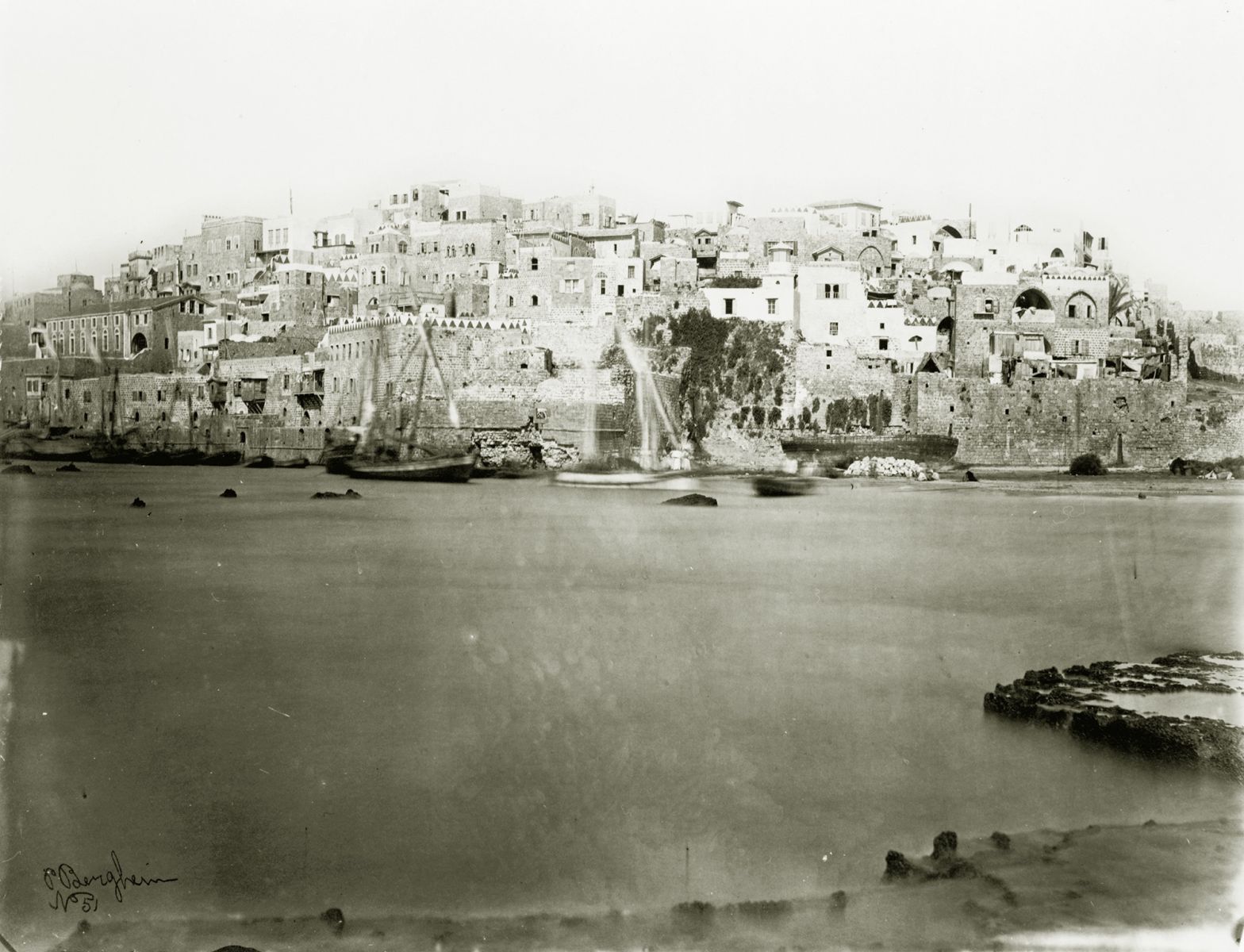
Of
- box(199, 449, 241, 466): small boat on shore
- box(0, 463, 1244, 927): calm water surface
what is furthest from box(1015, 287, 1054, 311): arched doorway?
box(199, 449, 241, 466): small boat on shore

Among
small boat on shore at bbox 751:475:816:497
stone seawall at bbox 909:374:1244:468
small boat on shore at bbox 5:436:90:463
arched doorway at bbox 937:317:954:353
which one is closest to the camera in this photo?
small boat on shore at bbox 5:436:90:463

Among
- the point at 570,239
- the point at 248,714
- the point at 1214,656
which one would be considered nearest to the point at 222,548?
the point at 248,714

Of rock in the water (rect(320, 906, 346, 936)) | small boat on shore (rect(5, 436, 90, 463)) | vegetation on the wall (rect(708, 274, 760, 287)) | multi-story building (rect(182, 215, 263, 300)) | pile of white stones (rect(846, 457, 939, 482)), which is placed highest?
multi-story building (rect(182, 215, 263, 300))

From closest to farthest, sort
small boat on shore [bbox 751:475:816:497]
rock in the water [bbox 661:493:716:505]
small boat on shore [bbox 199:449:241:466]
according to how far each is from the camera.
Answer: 1. rock in the water [bbox 661:493:716:505]
2. small boat on shore [bbox 751:475:816:497]
3. small boat on shore [bbox 199:449:241:466]

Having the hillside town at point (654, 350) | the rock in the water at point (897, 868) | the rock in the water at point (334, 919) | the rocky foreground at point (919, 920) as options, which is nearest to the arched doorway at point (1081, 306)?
the hillside town at point (654, 350)

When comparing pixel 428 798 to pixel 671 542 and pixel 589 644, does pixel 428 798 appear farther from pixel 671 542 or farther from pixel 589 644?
pixel 671 542

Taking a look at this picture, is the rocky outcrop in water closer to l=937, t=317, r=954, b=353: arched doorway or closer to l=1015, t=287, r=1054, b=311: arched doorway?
l=937, t=317, r=954, b=353: arched doorway

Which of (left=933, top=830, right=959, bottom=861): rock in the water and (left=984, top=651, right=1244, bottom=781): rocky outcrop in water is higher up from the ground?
(left=984, top=651, right=1244, bottom=781): rocky outcrop in water

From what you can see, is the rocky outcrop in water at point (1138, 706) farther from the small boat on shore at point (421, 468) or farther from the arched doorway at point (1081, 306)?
the arched doorway at point (1081, 306)
